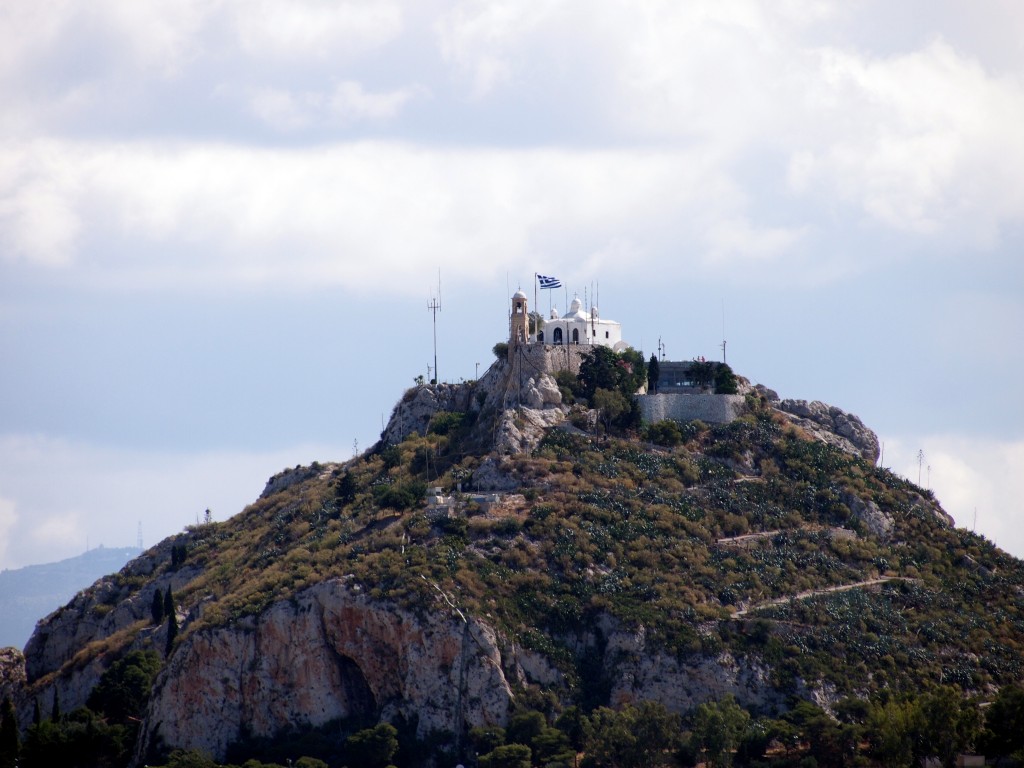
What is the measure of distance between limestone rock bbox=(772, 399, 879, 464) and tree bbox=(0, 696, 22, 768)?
215ft

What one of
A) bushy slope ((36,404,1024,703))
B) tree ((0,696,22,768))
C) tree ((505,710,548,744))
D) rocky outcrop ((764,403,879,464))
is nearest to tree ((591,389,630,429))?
bushy slope ((36,404,1024,703))

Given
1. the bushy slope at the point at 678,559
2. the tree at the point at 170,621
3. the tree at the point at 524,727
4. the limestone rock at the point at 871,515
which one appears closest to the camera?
the tree at the point at 524,727

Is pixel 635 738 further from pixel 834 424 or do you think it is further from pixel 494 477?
pixel 834 424

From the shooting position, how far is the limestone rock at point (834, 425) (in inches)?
5615

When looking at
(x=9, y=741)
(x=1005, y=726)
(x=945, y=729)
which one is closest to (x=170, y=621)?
(x=9, y=741)

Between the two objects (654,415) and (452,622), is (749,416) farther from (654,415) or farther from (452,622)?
(452,622)

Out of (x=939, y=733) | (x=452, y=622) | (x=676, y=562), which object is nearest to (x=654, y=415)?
(x=676, y=562)

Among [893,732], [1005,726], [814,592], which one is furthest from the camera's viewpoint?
[814,592]

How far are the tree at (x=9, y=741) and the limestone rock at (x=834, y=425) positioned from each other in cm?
6561

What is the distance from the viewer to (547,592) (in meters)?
114

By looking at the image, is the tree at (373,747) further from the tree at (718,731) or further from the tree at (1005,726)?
the tree at (1005,726)

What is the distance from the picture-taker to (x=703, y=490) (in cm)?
12731

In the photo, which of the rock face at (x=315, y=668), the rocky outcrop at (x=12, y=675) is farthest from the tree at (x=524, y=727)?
the rocky outcrop at (x=12, y=675)

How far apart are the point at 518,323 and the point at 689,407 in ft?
49.8
